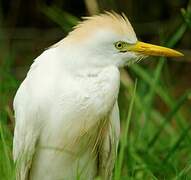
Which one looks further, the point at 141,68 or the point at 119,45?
the point at 141,68

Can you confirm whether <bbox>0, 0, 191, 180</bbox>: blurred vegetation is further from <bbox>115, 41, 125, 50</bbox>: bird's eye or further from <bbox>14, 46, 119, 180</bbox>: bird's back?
<bbox>115, 41, 125, 50</bbox>: bird's eye

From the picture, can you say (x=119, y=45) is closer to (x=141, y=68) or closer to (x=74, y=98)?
(x=74, y=98)

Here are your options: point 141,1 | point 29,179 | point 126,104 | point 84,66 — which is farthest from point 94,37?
point 141,1

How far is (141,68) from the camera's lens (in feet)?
15.9

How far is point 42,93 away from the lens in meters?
3.32

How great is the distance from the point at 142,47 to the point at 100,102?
0.32 meters

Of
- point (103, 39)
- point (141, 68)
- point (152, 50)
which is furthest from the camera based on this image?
point (141, 68)

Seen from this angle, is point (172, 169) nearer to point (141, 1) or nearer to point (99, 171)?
point (99, 171)

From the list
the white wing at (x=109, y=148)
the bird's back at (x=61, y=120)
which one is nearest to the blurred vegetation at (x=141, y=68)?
the white wing at (x=109, y=148)

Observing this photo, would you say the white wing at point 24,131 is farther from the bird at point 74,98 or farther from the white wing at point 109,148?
the white wing at point 109,148

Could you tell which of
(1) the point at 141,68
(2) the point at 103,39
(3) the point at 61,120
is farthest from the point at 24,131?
(1) the point at 141,68

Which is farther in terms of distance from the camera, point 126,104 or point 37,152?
point 126,104

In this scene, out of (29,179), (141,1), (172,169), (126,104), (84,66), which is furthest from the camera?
(141,1)

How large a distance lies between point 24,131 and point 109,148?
1.26 ft
